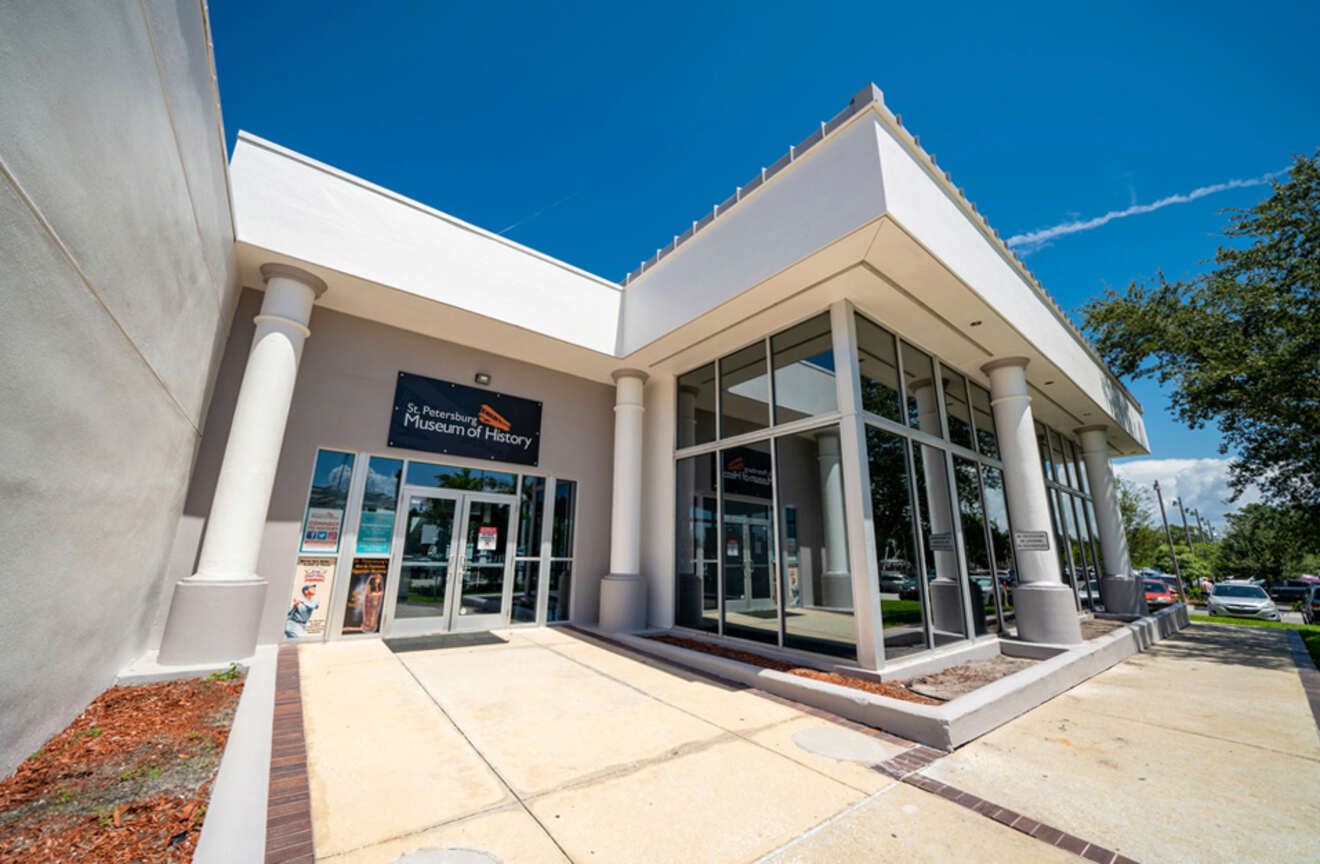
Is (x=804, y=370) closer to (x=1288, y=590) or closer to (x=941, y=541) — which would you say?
(x=941, y=541)

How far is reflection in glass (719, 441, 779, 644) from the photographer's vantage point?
7.36 meters

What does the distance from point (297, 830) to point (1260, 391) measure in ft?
53.6

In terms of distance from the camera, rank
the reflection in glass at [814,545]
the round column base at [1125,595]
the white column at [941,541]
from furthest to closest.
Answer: the round column base at [1125,595], the white column at [941,541], the reflection in glass at [814,545]

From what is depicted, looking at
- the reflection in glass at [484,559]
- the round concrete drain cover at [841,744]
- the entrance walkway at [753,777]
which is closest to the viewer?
the entrance walkway at [753,777]

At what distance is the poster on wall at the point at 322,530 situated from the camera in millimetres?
7301

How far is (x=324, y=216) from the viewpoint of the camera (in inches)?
274

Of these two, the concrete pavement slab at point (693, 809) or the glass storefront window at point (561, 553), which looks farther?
the glass storefront window at point (561, 553)

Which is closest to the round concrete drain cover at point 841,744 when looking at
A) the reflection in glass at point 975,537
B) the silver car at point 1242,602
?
the reflection in glass at point 975,537

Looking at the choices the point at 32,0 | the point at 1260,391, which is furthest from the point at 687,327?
the point at 1260,391

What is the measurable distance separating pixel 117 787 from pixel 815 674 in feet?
19.2

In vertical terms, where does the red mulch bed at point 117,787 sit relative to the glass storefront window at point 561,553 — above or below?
below

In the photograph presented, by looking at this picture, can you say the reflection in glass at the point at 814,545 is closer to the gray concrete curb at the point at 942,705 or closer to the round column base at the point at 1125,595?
the gray concrete curb at the point at 942,705

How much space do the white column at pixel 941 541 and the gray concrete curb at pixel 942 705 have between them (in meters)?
1.12

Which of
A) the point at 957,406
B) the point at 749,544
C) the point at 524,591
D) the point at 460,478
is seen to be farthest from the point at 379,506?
the point at 957,406
